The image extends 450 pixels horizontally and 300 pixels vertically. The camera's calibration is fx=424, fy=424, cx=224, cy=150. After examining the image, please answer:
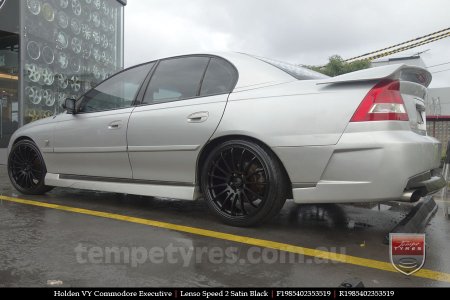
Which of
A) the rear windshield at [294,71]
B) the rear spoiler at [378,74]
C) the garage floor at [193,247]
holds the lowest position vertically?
the garage floor at [193,247]

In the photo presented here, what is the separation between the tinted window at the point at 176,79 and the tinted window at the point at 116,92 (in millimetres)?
190

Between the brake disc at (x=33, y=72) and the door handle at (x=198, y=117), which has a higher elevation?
the brake disc at (x=33, y=72)

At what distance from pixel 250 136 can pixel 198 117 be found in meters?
0.54

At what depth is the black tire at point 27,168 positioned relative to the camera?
5012 mm

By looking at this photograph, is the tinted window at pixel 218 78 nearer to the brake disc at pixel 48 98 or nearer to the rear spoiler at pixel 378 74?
the rear spoiler at pixel 378 74

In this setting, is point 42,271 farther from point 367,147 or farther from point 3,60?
point 3,60

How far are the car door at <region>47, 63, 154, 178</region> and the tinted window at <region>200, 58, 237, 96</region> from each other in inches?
31.9

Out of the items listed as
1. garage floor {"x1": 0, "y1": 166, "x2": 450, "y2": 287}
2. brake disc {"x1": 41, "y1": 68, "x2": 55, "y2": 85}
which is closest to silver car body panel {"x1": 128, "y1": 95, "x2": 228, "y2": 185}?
garage floor {"x1": 0, "y1": 166, "x2": 450, "y2": 287}

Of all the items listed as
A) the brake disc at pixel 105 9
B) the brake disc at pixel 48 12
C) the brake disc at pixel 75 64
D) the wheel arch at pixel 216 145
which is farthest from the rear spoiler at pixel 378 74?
the brake disc at pixel 105 9

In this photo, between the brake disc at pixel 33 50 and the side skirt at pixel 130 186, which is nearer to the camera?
the side skirt at pixel 130 186

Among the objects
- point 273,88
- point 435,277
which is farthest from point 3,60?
point 435,277

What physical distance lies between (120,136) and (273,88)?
1.65 meters

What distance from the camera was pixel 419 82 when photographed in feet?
11.6

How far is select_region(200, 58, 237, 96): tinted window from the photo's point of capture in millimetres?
3660
